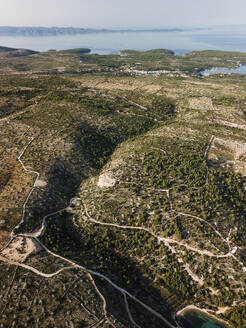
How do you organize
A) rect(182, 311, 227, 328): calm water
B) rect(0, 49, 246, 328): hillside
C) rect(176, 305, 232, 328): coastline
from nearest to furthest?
rect(0, 49, 246, 328): hillside, rect(182, 311, 227, 328): calm water, rect(176, 305, 232, 328): coastline

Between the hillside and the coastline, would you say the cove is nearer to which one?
the coastline

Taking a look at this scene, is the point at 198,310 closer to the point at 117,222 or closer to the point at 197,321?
the point at 197,321

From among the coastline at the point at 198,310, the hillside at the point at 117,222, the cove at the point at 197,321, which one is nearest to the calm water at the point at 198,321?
the cove at the point at 197,321

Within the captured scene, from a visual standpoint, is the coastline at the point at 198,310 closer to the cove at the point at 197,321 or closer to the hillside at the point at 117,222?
the cove at the point at 197,321

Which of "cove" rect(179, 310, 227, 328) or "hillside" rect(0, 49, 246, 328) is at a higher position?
"hillside" rect(0, 49, 246, 328)

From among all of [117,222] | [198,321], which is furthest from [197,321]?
[117,222]

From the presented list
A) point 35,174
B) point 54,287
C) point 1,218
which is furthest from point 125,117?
point 54,287

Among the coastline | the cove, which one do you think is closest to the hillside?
the coastline

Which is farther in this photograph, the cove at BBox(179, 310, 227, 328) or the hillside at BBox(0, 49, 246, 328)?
the cove at BBox(179, 310, 227, 328)
